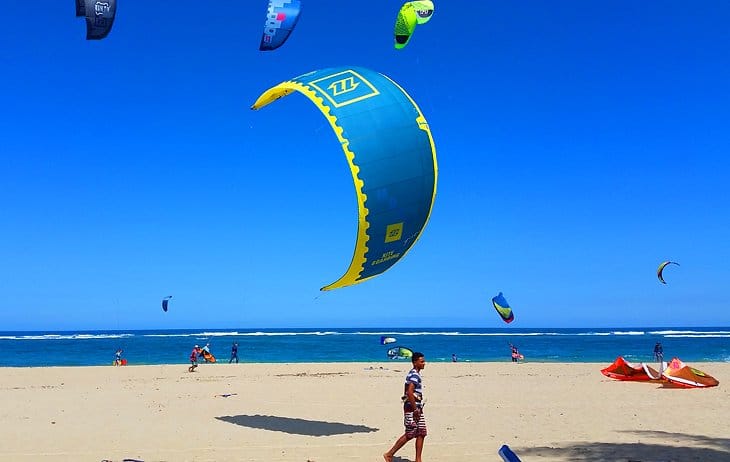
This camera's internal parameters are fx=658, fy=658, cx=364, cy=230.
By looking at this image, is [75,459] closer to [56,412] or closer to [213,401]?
[56,412]

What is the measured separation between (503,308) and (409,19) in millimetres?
18160

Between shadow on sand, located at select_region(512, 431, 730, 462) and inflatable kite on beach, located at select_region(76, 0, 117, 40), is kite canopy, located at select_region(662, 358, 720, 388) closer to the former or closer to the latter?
shadow on sand, located at select_region(512, 431, 730, 462)

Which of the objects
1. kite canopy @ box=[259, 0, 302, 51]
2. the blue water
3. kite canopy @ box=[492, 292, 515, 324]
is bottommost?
the blue water

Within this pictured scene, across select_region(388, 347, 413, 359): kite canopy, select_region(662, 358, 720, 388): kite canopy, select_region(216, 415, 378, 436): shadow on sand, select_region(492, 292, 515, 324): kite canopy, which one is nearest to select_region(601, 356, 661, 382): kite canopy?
select_region(662, 358, 720, 388): kite canopy

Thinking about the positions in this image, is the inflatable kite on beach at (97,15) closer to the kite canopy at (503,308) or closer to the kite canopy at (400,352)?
the kite canopy at (503,308)

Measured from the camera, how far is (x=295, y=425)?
11.6 meters

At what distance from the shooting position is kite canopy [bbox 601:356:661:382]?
746 inches

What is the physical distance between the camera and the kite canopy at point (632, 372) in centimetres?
1894

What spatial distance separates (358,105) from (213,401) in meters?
9.42

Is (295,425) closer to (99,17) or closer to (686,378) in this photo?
(99,17)

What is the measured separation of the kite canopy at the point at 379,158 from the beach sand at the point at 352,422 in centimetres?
284

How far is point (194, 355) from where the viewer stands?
2939cm

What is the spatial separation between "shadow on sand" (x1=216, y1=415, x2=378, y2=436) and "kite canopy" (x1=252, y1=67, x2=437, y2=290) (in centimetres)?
300

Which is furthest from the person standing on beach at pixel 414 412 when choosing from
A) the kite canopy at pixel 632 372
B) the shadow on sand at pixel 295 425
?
the kite canopy at pixel 632 372
